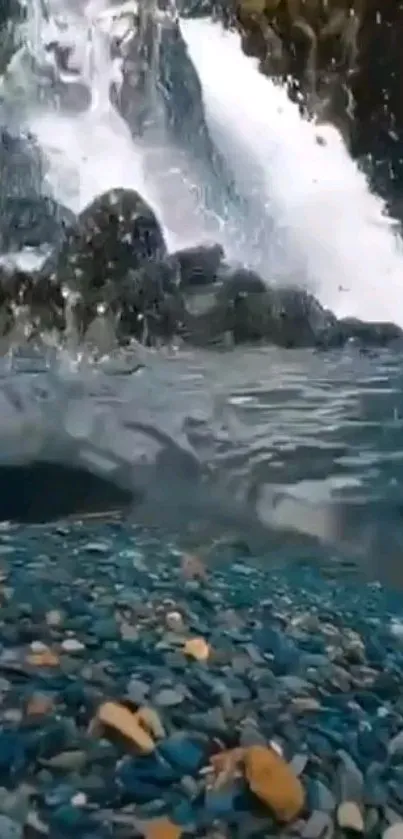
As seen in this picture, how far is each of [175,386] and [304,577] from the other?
209 millimetres

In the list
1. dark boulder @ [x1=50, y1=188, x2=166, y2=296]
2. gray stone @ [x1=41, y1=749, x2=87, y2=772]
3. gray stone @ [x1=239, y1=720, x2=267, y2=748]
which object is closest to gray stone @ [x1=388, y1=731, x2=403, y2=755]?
gray stone @ [x1=239, y1=720, x2=267, y2=748]

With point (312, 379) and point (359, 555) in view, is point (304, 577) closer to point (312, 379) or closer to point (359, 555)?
point (359, 555)

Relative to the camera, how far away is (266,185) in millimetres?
899

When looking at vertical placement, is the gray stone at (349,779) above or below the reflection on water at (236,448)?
below

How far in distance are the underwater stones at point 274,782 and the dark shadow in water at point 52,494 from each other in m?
0.25

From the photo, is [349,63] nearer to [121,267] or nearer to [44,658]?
[121,267]

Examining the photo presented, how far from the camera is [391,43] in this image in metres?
0.91

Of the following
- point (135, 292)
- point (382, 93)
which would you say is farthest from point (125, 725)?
point (382, 93)

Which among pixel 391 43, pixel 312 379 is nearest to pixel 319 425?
pixel 312 379

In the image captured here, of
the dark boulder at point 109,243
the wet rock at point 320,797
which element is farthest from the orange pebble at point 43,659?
the dark boulder at point 109,243

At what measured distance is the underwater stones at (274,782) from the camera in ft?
2.37

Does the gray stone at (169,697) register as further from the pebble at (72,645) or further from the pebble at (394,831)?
the pebble at (394,831)

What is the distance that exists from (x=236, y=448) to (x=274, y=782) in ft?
0.96

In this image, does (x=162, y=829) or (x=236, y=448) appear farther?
(x=236, y=448)
